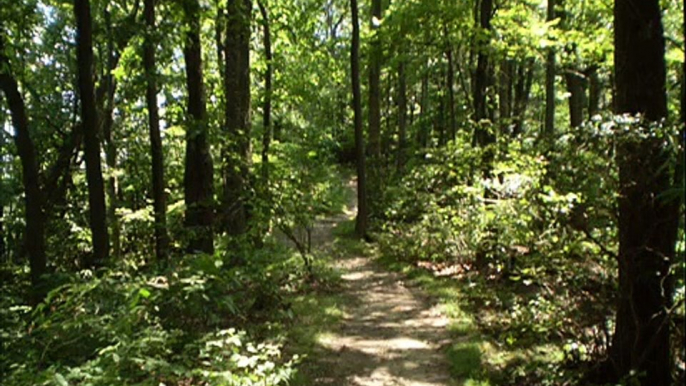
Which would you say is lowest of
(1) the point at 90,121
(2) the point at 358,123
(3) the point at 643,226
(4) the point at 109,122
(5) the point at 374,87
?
(3) the point at 643,226

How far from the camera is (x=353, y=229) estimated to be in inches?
650

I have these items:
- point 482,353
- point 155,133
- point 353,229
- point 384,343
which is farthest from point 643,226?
point 353,229

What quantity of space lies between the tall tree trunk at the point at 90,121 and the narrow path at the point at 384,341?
345 centimetres

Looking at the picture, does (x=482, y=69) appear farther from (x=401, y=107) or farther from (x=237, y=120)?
(x=401, y=107)

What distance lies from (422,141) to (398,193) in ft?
50.1

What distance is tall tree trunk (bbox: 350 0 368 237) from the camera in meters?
13.9

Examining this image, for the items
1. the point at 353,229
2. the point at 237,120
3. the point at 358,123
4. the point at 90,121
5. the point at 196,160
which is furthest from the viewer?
the point at 353,229

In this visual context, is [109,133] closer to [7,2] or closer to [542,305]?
[7,2]

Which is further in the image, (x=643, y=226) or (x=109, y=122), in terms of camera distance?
(x=109, y=122)

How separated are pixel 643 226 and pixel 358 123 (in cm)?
1077

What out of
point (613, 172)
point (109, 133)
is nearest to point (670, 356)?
point (613, 172)

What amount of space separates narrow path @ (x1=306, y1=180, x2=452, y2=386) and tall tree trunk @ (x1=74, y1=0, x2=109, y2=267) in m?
3.45

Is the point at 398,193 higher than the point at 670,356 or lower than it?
higher

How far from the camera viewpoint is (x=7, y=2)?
289 inches
